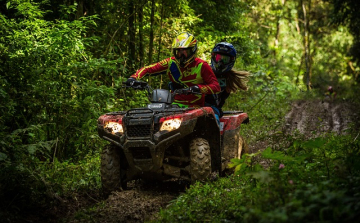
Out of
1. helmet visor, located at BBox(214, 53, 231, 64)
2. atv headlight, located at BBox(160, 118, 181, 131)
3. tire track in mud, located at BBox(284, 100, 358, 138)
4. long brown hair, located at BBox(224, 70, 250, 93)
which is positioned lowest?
tire track in mud, located at BBox(284, 100, 358, 138)

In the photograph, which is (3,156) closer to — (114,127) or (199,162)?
(114,127)

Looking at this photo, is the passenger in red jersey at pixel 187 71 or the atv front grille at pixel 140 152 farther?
the passenger in red jersey at pixel 187 71

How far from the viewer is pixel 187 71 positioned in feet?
23.8

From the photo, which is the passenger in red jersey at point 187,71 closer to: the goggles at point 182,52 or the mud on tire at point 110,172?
the goggles at point 182,52

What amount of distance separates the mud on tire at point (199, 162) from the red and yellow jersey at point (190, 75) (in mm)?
1197

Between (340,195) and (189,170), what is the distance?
2822 mm

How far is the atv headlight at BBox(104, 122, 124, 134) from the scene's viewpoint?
6.11 m

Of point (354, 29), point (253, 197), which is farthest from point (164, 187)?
point (354, 29)

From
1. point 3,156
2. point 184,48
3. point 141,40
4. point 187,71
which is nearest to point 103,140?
point 187,71

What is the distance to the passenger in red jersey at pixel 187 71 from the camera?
694 centimetres

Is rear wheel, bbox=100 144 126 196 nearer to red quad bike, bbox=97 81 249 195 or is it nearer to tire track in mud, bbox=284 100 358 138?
red quad bike, bbox=97 81 249 195

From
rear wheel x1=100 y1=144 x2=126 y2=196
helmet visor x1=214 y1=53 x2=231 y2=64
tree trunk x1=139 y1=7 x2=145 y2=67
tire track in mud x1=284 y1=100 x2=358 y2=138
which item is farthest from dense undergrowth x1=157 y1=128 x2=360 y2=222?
tree trunk x1=139 y1=7 x2=145 y2=67

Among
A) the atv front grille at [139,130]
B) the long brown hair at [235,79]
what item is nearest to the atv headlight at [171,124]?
the atv front grille at [139,130]

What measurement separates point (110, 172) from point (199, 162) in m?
1.24
